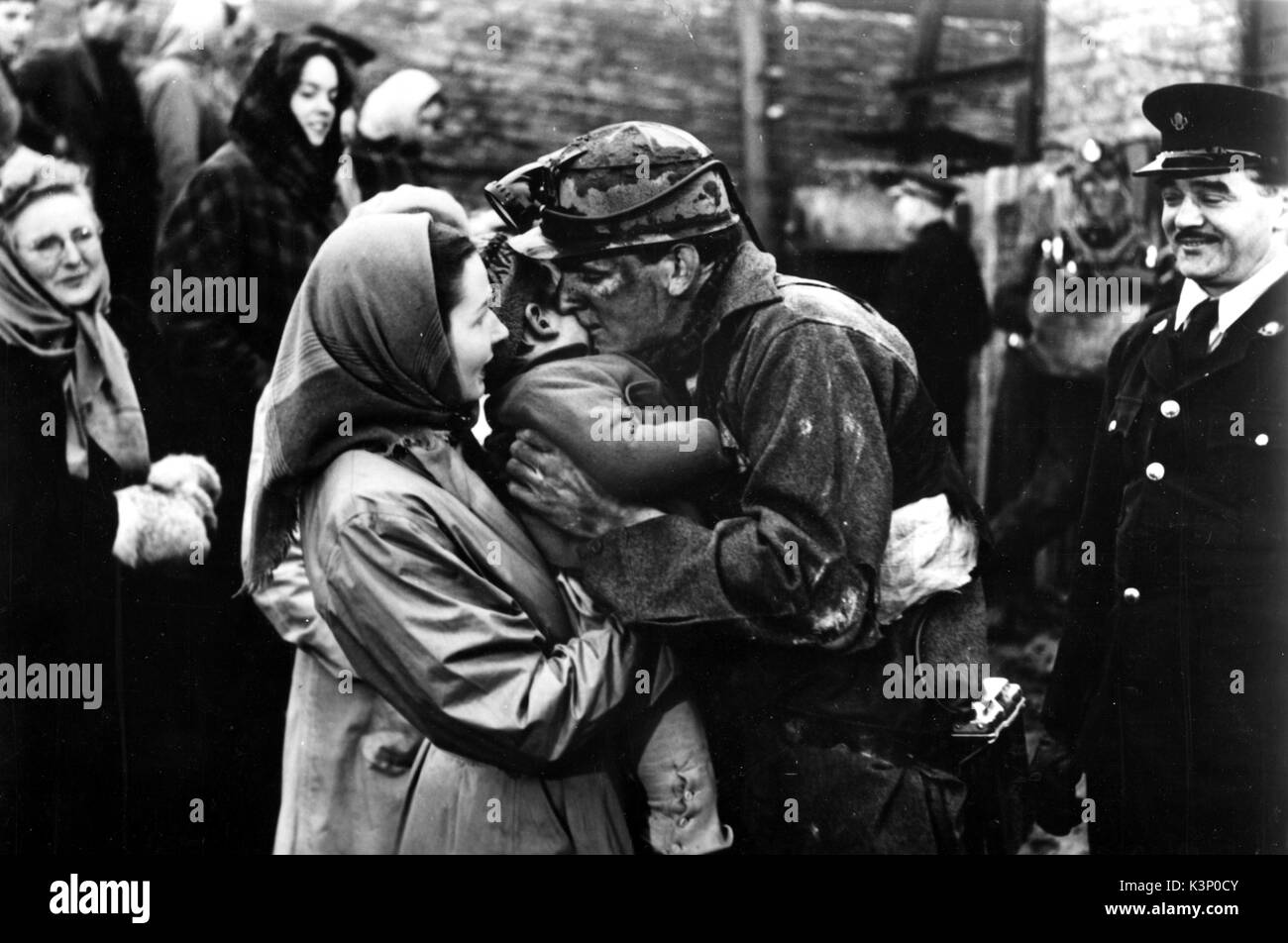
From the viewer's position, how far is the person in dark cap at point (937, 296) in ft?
17.2

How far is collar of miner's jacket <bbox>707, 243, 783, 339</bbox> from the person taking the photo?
5.09 metres

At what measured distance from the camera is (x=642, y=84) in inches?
208

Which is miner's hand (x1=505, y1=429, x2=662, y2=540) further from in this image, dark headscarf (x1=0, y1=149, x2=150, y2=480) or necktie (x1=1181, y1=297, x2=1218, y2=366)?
necktie (x1=1181, y1=297, x2=1218, y2=366)

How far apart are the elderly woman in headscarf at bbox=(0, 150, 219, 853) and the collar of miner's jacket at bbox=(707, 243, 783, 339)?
186cm

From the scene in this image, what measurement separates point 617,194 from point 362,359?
998mm

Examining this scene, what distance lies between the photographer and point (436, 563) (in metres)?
4.85

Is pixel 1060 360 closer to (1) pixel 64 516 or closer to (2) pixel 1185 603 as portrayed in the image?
(2) pixel 1185 603

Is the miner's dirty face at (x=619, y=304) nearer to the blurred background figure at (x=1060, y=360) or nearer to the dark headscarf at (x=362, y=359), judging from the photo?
the dark headscarf at (x=362, y=359)

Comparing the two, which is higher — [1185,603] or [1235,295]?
[1235,295]

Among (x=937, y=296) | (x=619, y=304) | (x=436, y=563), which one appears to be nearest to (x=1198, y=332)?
(x=937, y=296)

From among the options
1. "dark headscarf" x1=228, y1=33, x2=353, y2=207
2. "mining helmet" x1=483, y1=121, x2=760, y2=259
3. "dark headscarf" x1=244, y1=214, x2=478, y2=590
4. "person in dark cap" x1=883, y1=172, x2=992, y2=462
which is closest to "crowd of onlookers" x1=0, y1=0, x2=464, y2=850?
"dark headscarf" x1=228, y1=33, x2=353, y2=207

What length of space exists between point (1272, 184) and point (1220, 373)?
27.4 inches
